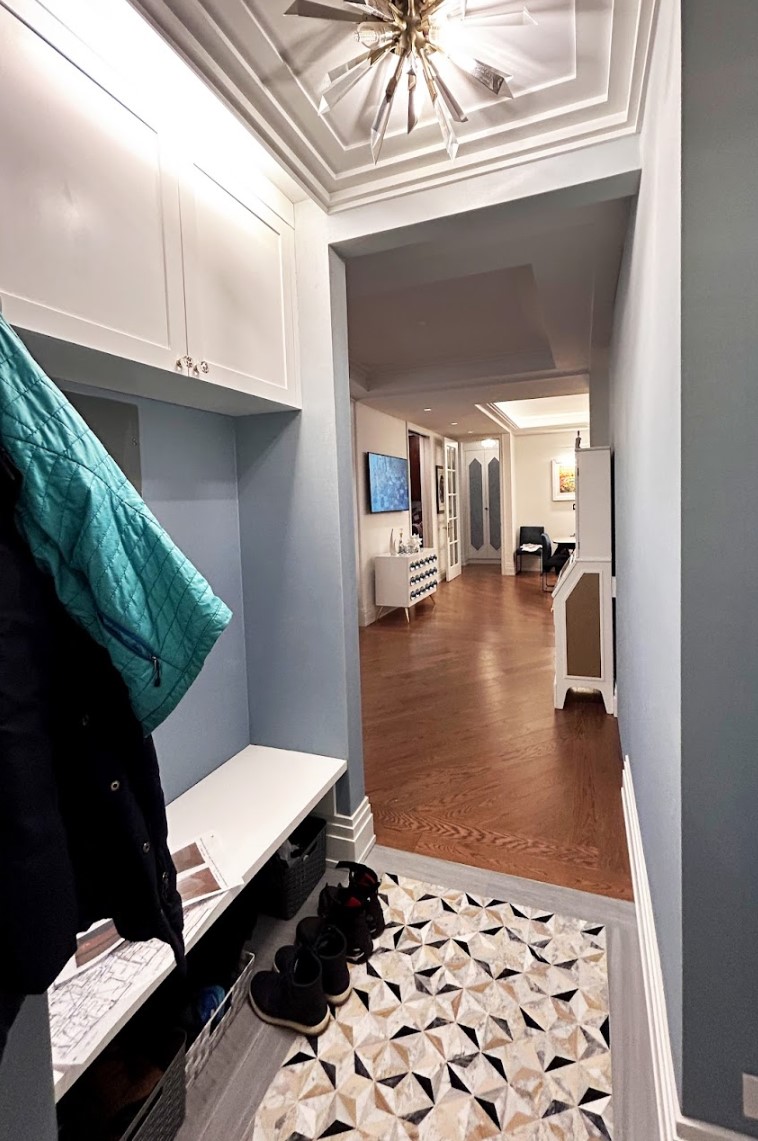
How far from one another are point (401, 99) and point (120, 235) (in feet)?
2.87

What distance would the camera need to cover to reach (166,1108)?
3.70 ft

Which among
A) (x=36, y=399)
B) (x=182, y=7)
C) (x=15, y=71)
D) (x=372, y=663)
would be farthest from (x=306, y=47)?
(x=372, y=663)

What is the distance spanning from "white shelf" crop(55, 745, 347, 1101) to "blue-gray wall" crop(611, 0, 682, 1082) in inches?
40.2

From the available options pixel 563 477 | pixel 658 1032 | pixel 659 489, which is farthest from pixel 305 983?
pixel 563 477

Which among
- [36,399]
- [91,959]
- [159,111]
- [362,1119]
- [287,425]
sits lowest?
[362,1119]

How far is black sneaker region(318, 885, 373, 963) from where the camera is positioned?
1653mm

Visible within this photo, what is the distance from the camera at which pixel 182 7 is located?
46.4 inches

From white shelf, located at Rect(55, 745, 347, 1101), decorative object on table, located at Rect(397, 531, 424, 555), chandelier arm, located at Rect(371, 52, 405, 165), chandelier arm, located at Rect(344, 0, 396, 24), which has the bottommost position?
white shelf, located at Rect(55, 745, 347, 1101)

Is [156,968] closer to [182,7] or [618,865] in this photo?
[618,865]

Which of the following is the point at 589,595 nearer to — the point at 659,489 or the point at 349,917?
the point at 659,489

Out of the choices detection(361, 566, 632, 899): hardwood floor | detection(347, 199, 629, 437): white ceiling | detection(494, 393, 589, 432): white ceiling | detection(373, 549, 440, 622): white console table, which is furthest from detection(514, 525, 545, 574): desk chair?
detection(361, 566, 632, 899): hardwood floor

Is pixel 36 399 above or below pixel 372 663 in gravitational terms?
above

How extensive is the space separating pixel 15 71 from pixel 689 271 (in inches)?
49.7

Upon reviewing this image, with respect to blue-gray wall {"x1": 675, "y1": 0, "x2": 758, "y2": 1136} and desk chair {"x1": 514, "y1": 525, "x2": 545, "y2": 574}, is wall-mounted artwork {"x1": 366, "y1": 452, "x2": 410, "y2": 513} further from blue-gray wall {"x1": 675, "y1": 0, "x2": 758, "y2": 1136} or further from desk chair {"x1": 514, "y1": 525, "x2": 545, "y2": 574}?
blue-gray wall {"x1": 675, "y1": 0, "x2": 758, "y2": 1136}
